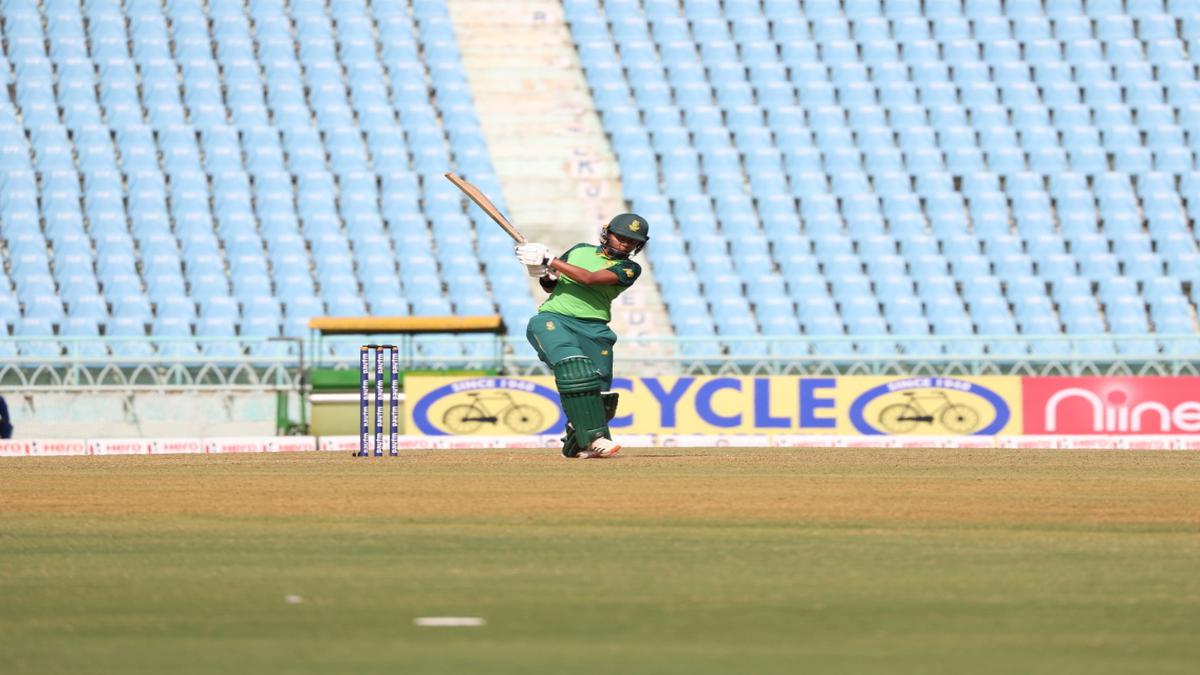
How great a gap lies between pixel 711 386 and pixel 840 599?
58.9ft

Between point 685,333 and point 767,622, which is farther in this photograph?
point 685,333

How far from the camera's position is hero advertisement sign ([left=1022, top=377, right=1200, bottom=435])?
2250 cm

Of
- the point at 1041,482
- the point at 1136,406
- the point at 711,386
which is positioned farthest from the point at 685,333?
the point at 1041,482

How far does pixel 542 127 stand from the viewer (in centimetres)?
3222

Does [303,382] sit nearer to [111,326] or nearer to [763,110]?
[111,326]

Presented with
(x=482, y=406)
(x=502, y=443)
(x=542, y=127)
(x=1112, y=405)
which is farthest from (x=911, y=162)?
(x=502, y=443)

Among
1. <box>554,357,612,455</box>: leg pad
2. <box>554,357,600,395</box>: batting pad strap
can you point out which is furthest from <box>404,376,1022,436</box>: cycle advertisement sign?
<box>554,357,600,395</box>: batting pad strap

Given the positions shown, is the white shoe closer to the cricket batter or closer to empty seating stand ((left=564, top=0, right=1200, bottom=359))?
the cricket batter

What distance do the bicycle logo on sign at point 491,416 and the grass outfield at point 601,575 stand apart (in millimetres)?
12807

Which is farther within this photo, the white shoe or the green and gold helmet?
the white shoe

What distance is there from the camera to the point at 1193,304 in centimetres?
2873

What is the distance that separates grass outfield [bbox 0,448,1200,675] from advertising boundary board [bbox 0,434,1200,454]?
6.48 m

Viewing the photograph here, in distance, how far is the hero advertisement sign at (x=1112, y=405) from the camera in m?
22.5

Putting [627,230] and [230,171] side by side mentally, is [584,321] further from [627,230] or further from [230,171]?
[230,171]
